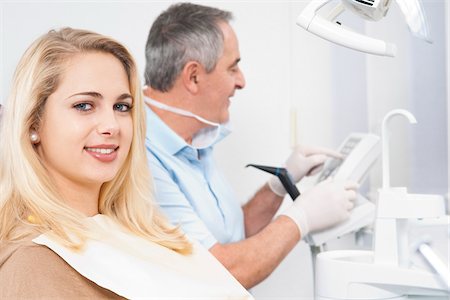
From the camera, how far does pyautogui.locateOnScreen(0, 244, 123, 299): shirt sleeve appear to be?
1171mm

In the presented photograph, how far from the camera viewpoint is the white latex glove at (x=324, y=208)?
187cm

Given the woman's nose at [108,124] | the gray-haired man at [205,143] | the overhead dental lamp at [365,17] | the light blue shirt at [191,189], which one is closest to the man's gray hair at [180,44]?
the gray-haired man at [205,143]

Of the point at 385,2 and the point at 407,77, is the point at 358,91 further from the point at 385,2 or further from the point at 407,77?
the point at 385,2

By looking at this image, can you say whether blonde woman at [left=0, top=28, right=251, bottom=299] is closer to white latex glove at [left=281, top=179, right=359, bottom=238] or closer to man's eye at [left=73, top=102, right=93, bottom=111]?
man's eye at [left=73, top=102, right=93, bottom=111]

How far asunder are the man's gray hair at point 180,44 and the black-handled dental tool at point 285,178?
36 centimetres

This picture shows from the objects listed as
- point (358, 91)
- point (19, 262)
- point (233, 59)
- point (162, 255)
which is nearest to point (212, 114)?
point (233, 59)

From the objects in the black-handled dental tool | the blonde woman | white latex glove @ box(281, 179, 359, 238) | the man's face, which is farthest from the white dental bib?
the man's face

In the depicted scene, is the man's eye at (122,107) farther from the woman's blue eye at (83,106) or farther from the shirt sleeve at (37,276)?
the shirt sleeve at (37,276)

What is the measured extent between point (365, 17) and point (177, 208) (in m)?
0.83

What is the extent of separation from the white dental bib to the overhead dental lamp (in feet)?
1.89

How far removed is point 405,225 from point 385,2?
0.51 m

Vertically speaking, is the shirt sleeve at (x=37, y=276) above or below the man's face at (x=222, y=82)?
below

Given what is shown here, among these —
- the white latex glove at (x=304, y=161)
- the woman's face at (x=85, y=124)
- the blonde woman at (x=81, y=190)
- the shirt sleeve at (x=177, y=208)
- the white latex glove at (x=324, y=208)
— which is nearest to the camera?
the blonde woman at (x=81, y=190)

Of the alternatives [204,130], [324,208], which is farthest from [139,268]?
[204,130]
